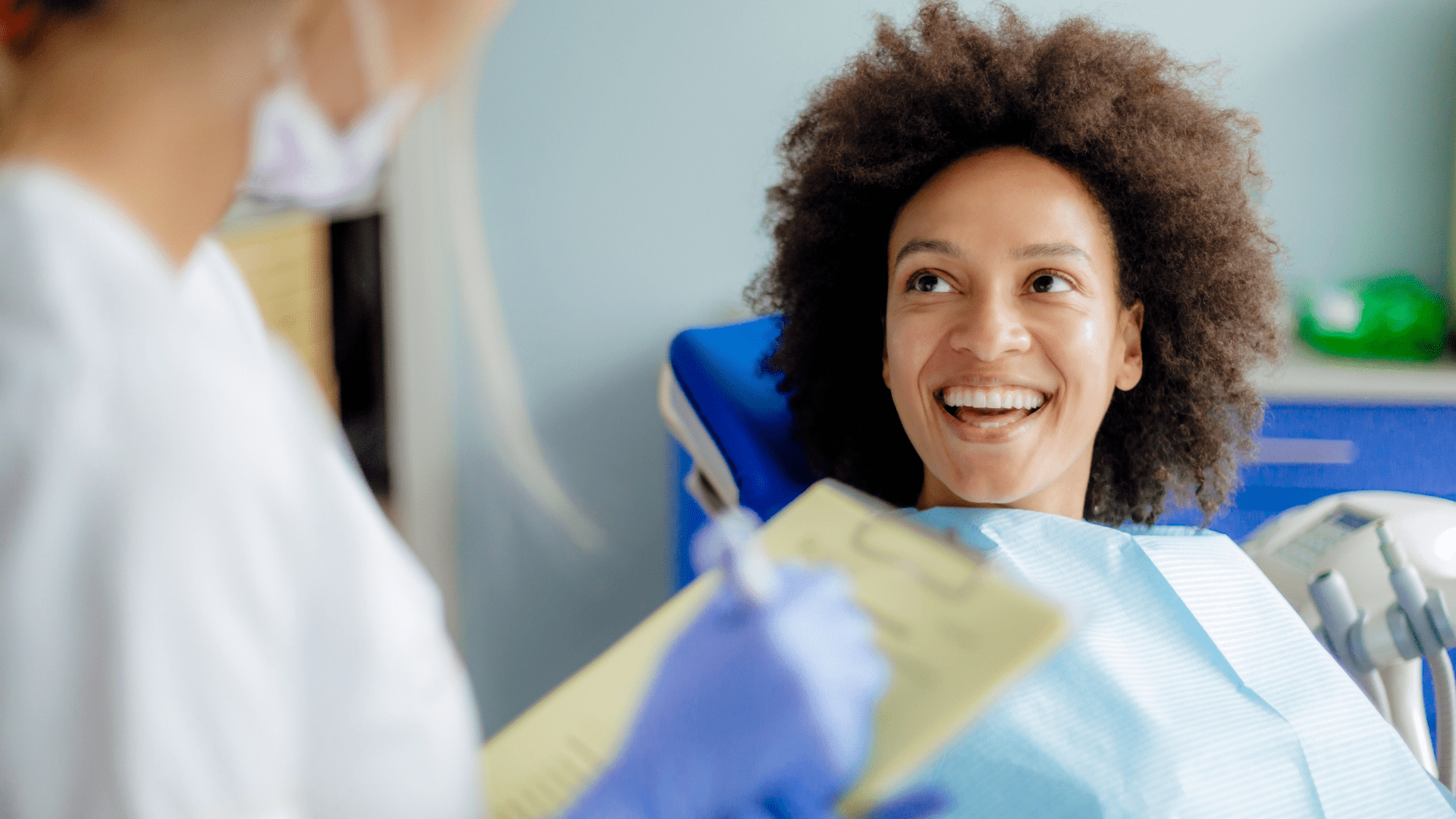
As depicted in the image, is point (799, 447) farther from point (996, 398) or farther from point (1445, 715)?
point (1445, 715)

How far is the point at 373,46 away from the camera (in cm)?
47

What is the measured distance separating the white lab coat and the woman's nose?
71 centimetres

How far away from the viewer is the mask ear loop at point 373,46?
46cm

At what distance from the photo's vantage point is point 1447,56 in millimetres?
1956

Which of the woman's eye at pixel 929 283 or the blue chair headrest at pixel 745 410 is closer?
the woman's eye at pixel 929 283

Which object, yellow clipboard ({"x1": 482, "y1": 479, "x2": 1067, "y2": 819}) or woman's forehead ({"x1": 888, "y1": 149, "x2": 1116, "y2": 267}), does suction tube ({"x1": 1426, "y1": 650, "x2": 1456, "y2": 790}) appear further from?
yellow clipboard ({"x1": 482, "y1": 479, "x2": 1067, "y2": 819})

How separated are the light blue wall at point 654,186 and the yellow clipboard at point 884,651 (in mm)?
1476

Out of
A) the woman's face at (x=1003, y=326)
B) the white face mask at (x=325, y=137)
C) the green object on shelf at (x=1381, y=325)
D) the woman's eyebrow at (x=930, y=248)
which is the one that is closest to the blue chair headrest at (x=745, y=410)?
the woman's face at (x=1003, y=326)

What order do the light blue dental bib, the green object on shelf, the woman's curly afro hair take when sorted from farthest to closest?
the green object on shelf < the woman's curly afro hair < the light blue dental bib

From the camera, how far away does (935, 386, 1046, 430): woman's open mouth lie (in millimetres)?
1036

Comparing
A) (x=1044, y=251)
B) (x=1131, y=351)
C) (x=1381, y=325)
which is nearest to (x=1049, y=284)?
(x=1044, y=251)

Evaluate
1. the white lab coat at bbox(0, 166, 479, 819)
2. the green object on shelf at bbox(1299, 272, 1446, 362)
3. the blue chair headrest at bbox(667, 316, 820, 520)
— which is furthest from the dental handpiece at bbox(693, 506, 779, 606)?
the green object on shelf at bbox(1299, 272, 1446, 362)

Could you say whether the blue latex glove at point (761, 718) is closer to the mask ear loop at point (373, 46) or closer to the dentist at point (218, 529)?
the dentist at point (218, 529)

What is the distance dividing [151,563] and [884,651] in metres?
0.33
